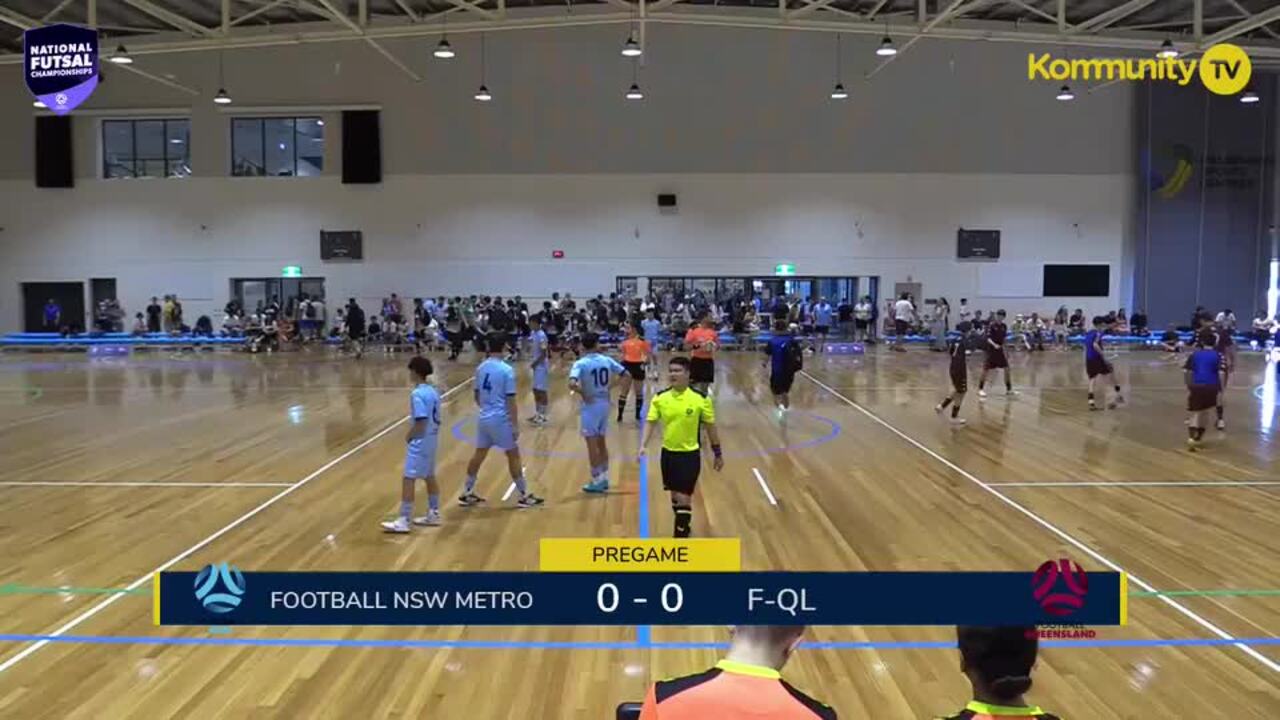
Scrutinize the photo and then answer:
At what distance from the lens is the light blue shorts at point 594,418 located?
31.2 ft

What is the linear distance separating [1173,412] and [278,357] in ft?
77.5

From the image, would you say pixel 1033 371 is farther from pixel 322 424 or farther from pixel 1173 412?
pixel 322 424

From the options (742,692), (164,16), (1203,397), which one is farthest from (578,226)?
(742,692)

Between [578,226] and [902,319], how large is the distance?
11.8 meters

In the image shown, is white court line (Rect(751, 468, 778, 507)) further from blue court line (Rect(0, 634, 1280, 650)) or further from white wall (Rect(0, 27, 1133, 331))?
white wall (Rect(0, 27, 1133, 331))

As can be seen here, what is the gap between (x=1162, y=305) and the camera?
31766 millimetres

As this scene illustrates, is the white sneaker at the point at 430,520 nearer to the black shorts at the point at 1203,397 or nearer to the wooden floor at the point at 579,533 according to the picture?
the wooden floor at the point at 579,533

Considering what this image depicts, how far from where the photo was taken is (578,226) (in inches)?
1238

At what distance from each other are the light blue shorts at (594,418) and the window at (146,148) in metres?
28.5

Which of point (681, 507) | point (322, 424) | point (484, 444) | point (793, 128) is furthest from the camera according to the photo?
point (793, 128)

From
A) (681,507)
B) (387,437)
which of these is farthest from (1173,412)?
(387,437)

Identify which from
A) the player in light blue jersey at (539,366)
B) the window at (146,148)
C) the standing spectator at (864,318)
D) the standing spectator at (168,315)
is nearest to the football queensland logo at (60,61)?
the player in light blue jersey at (539,366)

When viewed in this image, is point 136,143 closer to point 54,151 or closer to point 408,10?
point 54,151

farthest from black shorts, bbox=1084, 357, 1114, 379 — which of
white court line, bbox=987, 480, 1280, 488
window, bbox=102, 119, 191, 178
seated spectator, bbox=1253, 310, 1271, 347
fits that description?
window, bbox=102, 119, 191, 178
